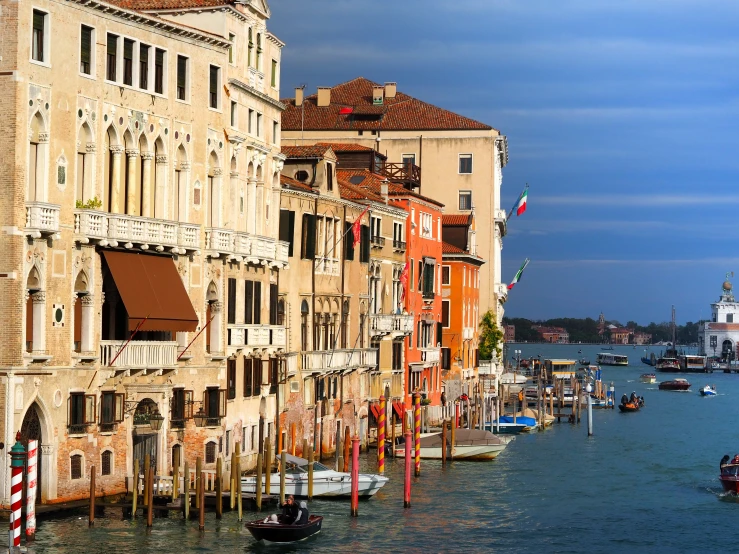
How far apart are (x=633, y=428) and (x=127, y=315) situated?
45.1 meters

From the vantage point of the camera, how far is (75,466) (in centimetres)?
3222

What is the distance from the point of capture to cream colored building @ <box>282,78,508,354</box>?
75.5 m

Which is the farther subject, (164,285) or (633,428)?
(633,428)

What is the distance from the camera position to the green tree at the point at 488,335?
259ft

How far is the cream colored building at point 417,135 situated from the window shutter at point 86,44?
41227 millimetres

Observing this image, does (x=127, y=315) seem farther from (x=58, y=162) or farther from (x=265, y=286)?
(x=265, y=286)

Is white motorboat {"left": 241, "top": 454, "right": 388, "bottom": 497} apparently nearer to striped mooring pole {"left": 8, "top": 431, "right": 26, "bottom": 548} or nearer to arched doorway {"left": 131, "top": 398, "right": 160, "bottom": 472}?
arched doorway {"left": 131, "top": 398, "right": 160, "bottom": 472}

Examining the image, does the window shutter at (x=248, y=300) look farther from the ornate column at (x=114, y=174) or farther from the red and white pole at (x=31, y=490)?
the red and white pole at (x=31, y=490)

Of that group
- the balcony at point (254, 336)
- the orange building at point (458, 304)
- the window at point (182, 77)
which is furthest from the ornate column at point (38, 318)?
the orange building at point (458, 304)

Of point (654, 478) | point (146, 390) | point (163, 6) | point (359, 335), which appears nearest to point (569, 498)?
point (654, 478)

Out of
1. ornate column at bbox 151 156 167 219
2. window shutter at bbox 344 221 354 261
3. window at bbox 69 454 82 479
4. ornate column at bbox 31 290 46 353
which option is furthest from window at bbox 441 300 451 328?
ornate column at bbox 31 290 46 353

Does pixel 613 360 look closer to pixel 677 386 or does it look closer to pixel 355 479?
pixel 677 386

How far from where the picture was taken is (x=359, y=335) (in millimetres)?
52062

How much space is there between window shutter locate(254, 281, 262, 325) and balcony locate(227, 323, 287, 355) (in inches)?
10.2
